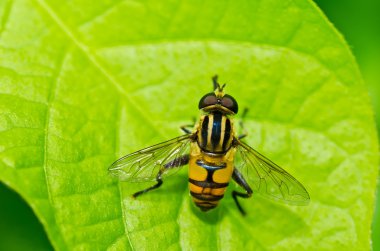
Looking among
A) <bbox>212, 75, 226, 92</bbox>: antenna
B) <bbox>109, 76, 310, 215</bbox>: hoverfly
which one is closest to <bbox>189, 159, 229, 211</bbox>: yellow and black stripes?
<bbox>109, 76, 310, 215</bbox>: hoverfly

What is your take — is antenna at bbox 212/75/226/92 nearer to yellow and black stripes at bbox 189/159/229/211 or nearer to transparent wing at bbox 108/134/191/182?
transparent wing at bbox 108/134/191/182

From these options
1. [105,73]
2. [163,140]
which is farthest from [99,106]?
[163,140]

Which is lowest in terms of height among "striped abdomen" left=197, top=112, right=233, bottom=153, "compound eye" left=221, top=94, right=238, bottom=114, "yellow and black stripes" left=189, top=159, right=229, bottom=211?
"yellow and black stripes" left=189, top=159, right=229, bottom=211

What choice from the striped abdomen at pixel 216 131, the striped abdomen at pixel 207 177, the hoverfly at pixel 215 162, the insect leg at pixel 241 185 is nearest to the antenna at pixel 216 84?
the hoverfly at pixel 215 162

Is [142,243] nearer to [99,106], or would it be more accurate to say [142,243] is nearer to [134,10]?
[99,106]

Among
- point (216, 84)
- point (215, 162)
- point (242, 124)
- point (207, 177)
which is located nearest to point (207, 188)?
point (207, 177)

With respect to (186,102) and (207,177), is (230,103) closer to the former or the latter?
(186,102)

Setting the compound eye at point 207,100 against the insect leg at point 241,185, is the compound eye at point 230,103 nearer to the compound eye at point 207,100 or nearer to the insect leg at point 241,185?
the compound eye at point 207,100
